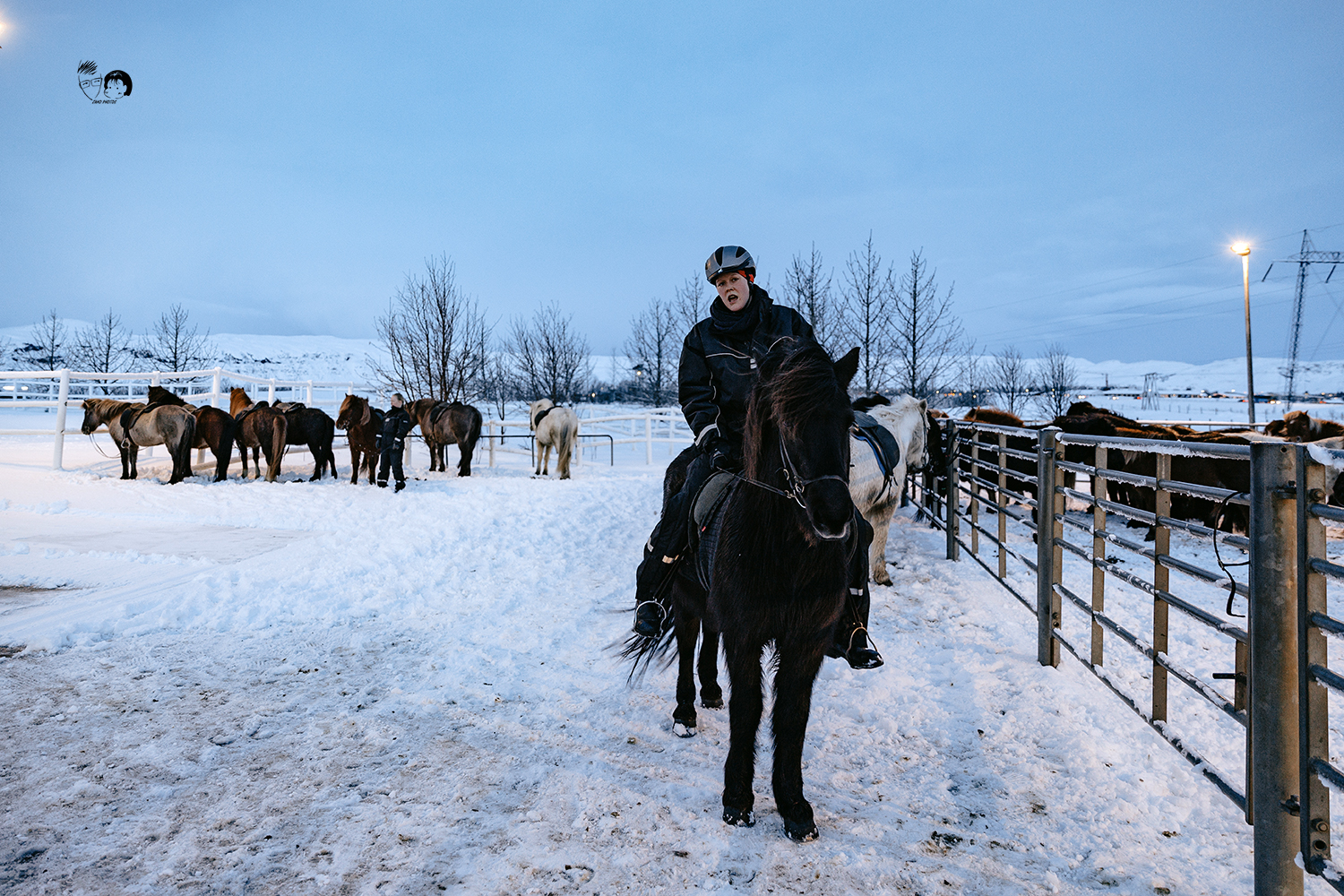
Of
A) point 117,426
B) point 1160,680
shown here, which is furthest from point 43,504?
point 1160,680

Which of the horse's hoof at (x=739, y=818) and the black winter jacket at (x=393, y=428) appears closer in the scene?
the horse's hoof at (x=739, y=818)

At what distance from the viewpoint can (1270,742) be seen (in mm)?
2273

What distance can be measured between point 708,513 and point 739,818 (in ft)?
4.50

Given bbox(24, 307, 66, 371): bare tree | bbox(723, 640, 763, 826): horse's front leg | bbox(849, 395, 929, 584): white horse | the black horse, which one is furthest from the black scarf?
bbox(24, 307, 66, 371): bare tree

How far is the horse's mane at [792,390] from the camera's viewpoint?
2578 mm

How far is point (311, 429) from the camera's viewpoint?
45.3 feet

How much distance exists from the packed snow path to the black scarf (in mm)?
2287

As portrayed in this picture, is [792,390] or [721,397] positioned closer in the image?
[792,390]

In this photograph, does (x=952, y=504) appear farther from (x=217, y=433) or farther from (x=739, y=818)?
(x=217, y=433)

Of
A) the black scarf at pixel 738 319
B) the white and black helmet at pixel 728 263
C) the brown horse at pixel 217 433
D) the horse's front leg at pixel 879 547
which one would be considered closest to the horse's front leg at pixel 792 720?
the black scarf at pixel 738 319

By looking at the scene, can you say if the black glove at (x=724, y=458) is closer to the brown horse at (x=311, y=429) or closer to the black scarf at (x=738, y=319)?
the black scarf at (x=738, y=319)

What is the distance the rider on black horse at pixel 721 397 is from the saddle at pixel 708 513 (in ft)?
0.22

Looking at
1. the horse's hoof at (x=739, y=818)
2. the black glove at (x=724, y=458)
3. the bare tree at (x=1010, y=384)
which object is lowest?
the horse's hoof at (x=739, y=818)

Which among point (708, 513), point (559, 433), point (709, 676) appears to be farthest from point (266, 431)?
point (708, 513)
